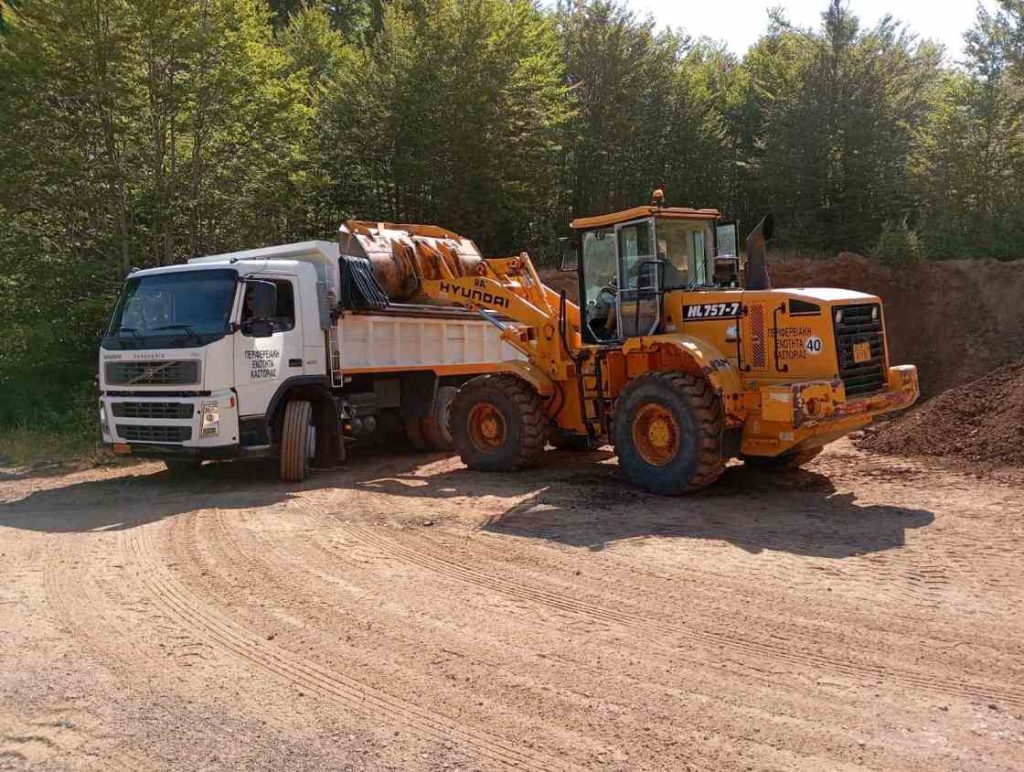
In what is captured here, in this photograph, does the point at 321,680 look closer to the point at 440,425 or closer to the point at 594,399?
the point at 594,399

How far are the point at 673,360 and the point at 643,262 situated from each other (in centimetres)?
111

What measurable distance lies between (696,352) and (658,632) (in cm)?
400

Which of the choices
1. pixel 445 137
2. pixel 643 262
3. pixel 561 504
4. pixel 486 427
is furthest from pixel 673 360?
pixel 445 137

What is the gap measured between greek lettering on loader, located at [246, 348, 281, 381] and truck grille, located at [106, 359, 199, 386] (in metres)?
0.63

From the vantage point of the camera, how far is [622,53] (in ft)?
79.9

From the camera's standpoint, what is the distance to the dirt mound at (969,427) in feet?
32.1

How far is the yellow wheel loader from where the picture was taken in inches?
327

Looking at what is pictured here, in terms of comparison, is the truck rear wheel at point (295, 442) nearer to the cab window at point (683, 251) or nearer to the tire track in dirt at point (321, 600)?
the tire track in dirt at point (321, 600)

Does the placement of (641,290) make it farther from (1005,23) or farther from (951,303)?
(1005,23)

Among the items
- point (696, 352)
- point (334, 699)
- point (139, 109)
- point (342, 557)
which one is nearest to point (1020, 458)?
point (696, 352)

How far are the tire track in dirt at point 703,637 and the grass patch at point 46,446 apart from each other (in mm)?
7995

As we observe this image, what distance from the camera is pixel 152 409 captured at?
962 centimetres

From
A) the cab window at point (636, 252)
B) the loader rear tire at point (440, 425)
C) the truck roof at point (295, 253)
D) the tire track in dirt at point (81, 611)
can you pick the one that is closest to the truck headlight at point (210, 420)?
the truck roof at point (295, 253)

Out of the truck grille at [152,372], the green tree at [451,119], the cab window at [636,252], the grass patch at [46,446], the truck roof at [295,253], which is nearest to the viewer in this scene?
the cab window at [636,252]
